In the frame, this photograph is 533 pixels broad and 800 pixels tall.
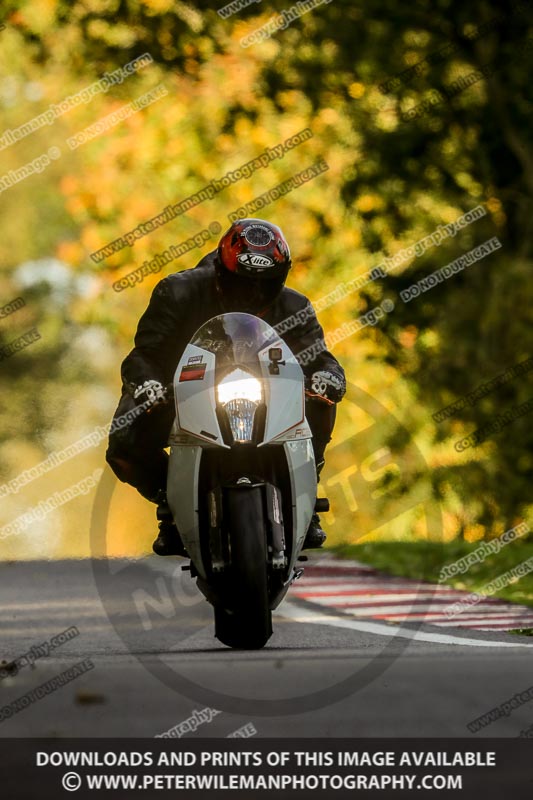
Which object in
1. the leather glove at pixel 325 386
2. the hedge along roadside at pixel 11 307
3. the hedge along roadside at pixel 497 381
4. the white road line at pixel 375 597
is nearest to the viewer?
the leather glove at pixel 325 386

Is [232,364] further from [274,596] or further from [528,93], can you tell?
[528,93]

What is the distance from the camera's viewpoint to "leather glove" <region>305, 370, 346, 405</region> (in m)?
6.45

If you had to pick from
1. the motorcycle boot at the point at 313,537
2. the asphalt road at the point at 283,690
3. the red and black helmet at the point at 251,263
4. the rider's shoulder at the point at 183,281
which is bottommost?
the asphalt road at the point at 283,690

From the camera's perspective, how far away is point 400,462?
60.6ft

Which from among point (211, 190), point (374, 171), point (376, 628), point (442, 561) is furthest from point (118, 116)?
point (376, 628)

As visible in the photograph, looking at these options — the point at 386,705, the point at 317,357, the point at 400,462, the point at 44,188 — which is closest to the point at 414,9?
the point at 400,462

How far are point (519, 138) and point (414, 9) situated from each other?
6.50 feet

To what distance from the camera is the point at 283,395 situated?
612cm

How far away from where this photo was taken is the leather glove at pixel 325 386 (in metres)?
6.45

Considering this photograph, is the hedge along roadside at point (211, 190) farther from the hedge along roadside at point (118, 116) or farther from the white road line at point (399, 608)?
the white road line at point (399, 608)

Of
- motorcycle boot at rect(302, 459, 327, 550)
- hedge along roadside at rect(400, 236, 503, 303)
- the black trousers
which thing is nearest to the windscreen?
the black trousers

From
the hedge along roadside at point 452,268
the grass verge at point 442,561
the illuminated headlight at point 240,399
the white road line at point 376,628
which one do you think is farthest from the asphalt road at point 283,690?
the hedge along roadside at point 452,268

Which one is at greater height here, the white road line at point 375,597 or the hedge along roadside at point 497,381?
the hedge along roadside at point 497,381

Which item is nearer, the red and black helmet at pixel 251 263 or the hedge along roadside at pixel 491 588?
the red and black helmet at pixel 251 263
